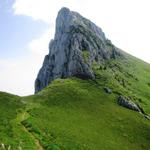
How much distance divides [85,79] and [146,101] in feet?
75.0

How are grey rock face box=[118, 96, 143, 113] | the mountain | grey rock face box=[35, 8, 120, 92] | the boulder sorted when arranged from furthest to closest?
grey rock face box=[35, 8, 120, 92]
the boulder
grey rock face box=[118, 96, 143, 113]
the mountain

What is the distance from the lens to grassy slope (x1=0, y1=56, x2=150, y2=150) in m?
59.7

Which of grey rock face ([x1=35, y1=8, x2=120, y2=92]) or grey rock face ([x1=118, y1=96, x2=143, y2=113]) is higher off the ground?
grey rock face ([x1=35, y1=8, x2=120, y2=92])

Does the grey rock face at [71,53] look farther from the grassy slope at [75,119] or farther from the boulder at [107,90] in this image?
the boulder at [107,90]

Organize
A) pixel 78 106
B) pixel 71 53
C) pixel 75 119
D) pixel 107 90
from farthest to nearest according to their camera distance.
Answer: pixel 71 53 < pixel 107 90 < pixel 78 106 < pixel 75 119

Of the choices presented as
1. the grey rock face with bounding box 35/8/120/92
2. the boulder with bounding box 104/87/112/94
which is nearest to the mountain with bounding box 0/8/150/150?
the grey rock face with bounding box 35/8/120/92

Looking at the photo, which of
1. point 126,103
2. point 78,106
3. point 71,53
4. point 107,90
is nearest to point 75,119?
point 78,106

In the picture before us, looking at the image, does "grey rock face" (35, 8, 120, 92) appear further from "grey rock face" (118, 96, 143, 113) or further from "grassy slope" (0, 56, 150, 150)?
"grey rock face" (118, 96, 143, 113)

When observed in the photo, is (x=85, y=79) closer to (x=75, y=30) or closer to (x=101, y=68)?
(x=101, y=68)

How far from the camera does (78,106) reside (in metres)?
84.4

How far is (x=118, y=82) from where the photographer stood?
114250 mm

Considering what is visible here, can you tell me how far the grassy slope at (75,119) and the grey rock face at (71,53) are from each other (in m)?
8.16

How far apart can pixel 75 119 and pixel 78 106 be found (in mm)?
9765

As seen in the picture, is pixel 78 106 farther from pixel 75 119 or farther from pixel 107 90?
pixel 107 90
